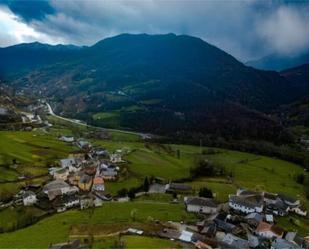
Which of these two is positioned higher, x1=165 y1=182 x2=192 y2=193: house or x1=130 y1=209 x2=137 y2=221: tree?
x1=165 y1=182 x2=192 y2=193: house

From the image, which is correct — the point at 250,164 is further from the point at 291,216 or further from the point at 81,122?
the point at 81,122

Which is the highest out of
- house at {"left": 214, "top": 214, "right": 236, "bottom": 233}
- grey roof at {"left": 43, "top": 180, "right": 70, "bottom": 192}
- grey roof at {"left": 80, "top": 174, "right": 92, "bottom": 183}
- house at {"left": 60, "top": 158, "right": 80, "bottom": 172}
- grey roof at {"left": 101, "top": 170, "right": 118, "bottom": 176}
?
house at {"left": 60, "top": 158, "right": 80, "bottom": 172}

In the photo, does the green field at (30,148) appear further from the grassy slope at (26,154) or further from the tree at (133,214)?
the tree at (133,214)

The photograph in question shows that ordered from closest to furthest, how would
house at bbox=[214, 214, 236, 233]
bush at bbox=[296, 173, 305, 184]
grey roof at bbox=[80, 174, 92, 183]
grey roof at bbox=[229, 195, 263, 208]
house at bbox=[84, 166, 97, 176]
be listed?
house at bbox=[214, 214, 236, 233], grey roof at bbox=[229, 195, 263, 208], grey roof at bbox=[80, 174, 92, 183], house at bbox=[84, 166, 97, 176], bush at bbox=[296, 173, 305, 184]

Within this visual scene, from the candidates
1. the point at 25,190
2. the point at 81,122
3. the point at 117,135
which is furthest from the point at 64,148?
the point at 81,122

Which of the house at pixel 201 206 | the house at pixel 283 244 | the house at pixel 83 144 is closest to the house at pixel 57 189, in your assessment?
the house at pixel 201 206

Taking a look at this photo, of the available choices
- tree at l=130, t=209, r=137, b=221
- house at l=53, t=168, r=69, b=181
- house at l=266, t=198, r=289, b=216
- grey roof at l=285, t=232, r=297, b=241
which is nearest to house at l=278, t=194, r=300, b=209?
house at l=266, t=198, r=289, b=216

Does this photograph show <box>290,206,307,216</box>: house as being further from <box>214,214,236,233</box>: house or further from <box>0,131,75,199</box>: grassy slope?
<box>0,131,75,199</box>: grassy slope

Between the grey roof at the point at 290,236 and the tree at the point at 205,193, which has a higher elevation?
the tree at the point at 205,193
